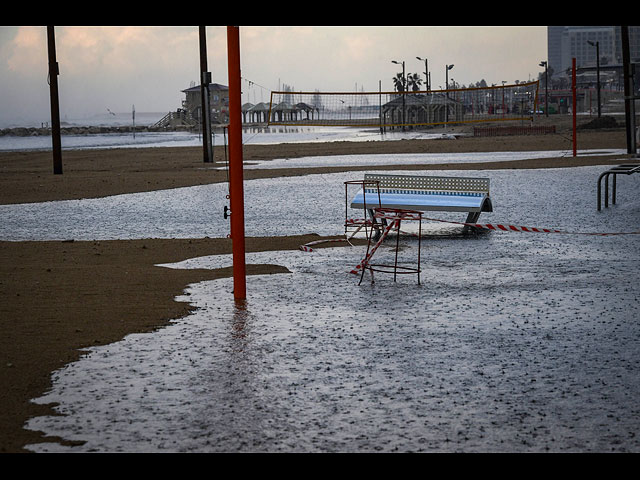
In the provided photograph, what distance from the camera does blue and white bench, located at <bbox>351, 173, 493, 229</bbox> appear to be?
14.8m

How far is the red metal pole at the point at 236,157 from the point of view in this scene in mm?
9350

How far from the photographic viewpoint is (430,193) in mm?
15461

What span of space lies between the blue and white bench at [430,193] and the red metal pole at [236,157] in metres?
5.20

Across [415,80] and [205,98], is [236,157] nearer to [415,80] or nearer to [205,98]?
[205,98]

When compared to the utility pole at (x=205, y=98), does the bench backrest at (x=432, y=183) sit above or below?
below

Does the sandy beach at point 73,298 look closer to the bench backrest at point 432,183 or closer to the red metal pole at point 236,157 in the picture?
the red metal pole at point 236,157

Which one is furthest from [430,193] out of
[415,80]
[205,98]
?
[415,80]

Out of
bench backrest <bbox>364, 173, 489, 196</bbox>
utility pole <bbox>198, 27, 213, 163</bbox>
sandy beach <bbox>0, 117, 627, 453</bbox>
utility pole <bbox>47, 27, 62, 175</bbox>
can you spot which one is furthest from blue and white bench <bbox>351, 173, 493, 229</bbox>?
utility pole <bbox>198, 27, 213, 163</bbox>

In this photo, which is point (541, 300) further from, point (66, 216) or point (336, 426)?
point (66, 216)

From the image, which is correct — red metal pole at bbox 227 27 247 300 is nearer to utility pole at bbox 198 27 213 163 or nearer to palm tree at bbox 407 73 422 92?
utility pole at bbox 198 27 213 163

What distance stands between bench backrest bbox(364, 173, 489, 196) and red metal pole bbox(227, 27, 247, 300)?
594 centimetres

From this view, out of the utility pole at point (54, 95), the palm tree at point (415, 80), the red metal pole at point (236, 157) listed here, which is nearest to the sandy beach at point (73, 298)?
the red metal pole at point (236, 157)
